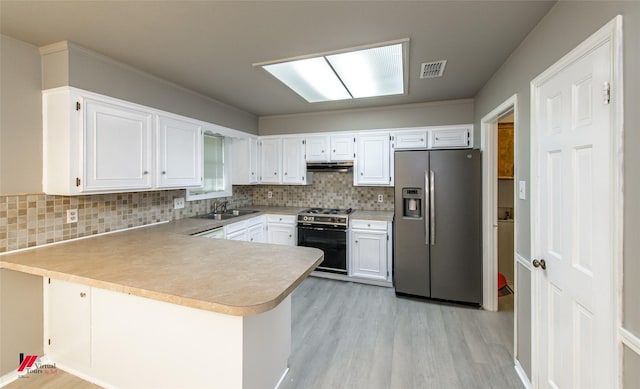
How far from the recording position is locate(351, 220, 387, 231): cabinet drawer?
137 inches

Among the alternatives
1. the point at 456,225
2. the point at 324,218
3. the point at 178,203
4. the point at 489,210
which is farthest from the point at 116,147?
the point at 489,210

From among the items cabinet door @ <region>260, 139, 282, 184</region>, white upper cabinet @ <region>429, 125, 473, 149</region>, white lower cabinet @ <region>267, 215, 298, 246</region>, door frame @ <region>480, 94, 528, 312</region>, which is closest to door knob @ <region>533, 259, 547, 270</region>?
door frame @ <region>480, 94, 528, 312</region>

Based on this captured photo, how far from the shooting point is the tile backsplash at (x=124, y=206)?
6.17 ft

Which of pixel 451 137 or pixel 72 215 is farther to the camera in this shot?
pixel 451 137

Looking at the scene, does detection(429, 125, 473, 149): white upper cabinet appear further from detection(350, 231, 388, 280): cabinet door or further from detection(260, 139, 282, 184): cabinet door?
detection(260, 139, 282, 184): cabinet door

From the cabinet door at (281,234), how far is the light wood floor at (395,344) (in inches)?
33.3

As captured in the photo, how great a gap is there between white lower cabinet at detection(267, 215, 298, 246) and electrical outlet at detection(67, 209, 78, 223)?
2195 mm

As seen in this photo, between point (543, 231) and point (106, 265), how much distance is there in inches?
104

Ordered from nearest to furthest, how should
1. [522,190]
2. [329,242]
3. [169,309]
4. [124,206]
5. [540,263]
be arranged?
[169,309]
[540,263]
[522,190]
[124,206]
[329,242]

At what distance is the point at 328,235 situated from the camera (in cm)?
367

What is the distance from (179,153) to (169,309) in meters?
1.85

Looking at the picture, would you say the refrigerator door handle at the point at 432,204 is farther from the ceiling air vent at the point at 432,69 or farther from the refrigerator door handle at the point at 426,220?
the ceiling air vent at the point at 432,69

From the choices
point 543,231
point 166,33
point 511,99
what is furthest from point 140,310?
point 511,99

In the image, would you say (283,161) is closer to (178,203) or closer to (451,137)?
(178,203)
